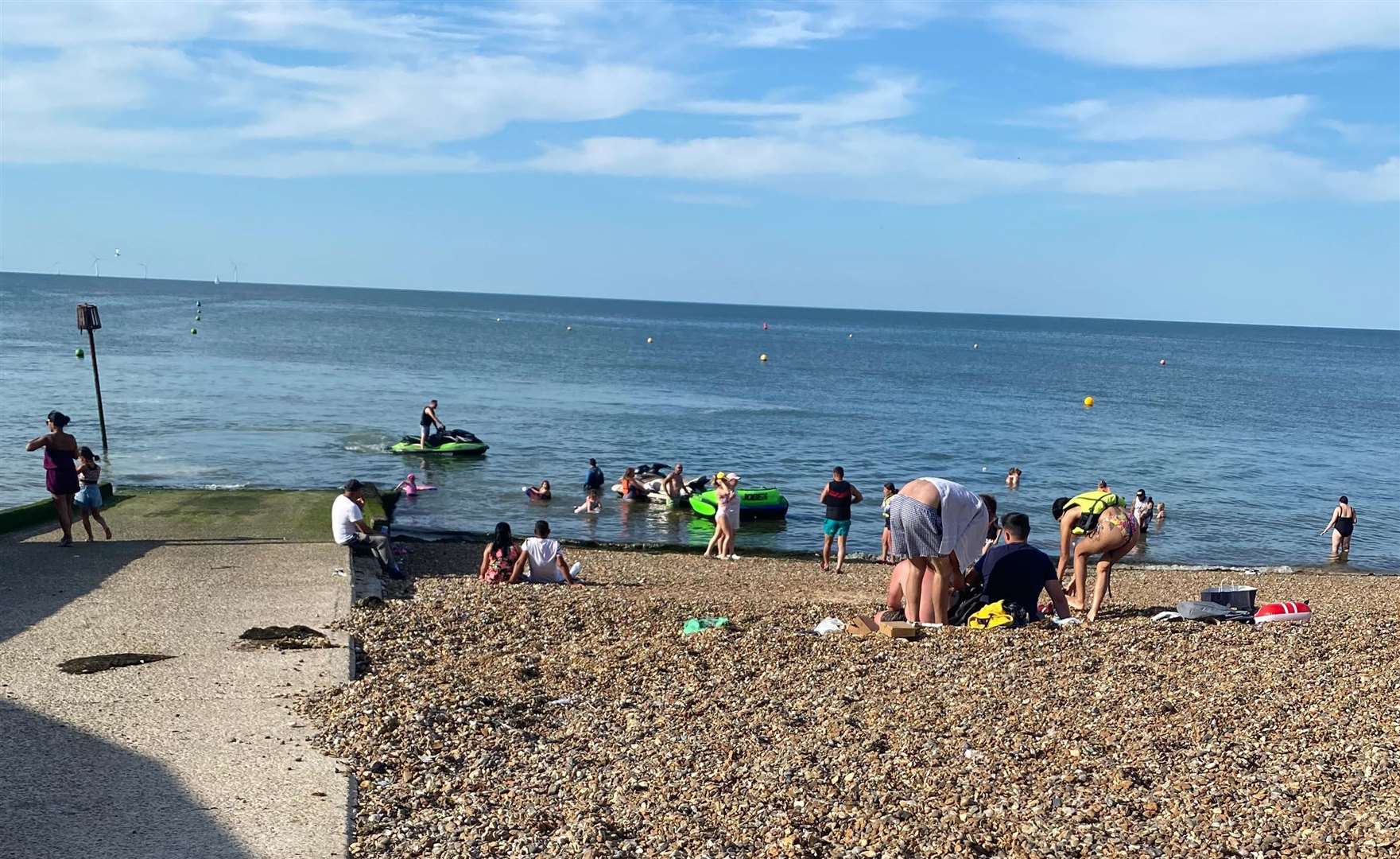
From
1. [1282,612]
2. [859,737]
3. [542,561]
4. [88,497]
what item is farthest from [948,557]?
[88,497]

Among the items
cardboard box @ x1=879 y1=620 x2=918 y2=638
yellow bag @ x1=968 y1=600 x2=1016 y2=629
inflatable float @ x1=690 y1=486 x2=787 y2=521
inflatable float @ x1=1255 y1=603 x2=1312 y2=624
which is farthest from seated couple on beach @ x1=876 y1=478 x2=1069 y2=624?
inflatable float @ x1=690 y1=486 x2=787 y2=521

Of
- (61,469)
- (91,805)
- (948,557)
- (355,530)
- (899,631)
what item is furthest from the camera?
(355,530)

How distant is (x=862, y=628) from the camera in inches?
415

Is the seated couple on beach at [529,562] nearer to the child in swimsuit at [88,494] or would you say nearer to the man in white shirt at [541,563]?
the man in white shirt at [541,563]

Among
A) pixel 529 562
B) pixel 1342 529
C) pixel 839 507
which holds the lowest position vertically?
pixel 1342 529

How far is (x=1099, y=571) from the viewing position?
1141cm

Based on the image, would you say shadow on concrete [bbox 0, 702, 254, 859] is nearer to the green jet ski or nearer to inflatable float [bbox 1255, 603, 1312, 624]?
inflatable float [bbox 1255, 603, 1312, 624]

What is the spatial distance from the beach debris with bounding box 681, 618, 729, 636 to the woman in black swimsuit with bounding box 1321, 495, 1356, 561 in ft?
62.6

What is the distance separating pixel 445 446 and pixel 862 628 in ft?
83.3

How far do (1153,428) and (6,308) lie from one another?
121 m

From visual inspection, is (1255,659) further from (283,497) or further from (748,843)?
(283,497)

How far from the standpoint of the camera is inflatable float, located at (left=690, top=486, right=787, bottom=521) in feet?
85.5

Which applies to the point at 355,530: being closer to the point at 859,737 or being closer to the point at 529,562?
A: the point at 529,562

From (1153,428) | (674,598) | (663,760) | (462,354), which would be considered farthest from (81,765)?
(462,354)
